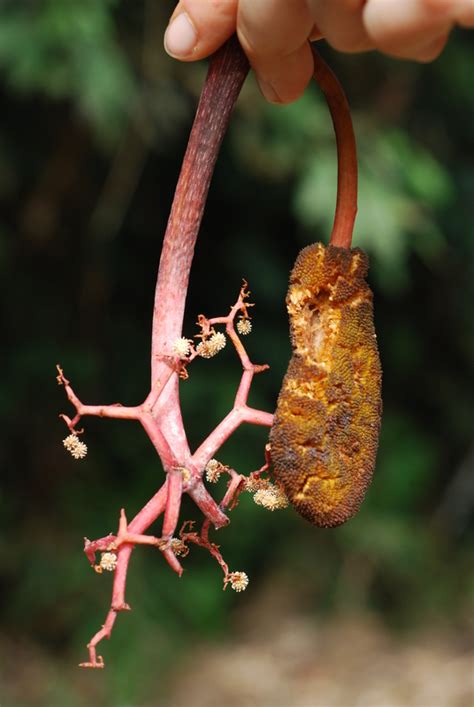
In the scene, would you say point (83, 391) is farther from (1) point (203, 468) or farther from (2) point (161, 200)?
(1) point (203, 468)

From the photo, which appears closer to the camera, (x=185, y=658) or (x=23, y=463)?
(x=185, y=658)

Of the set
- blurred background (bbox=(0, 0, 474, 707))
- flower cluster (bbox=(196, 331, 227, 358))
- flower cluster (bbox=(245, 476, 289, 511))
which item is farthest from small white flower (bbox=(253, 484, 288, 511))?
blurred background (bbox=(0, 0, 474, 707))

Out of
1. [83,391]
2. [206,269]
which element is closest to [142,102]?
[206,269]

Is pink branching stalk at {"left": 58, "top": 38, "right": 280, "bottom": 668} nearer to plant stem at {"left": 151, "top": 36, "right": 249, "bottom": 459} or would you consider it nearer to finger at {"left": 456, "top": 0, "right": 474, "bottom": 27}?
plant stem at {"left": 151, "top": 36, "right": 249, "bottom": 459}

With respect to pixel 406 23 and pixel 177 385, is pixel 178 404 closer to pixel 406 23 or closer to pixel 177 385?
pixel 177 385

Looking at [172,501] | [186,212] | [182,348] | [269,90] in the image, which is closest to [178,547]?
[172,501]

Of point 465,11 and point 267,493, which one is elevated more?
point 465,11

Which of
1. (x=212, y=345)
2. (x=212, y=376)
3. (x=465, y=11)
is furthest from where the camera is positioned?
(x=212, y=376)
